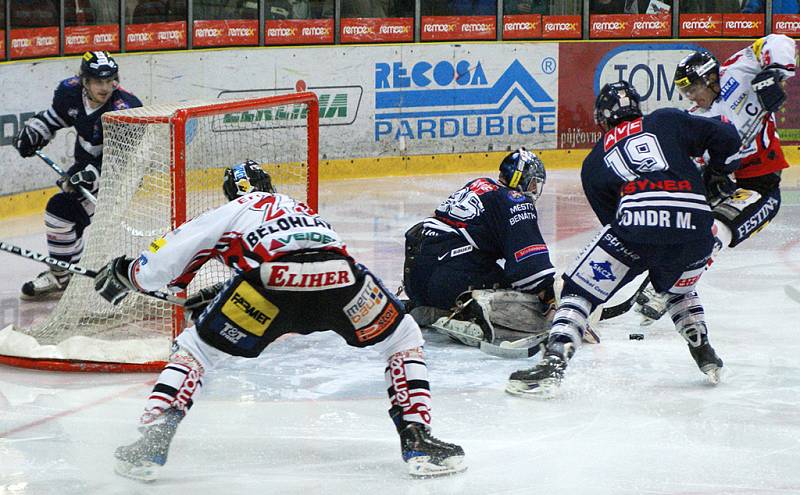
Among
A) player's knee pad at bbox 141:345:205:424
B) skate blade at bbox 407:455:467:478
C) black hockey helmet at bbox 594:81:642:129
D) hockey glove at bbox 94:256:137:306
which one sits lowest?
skate blade at bbox 407:455:467:478

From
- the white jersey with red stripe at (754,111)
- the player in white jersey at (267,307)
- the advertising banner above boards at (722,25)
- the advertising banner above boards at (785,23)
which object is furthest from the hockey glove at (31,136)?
the advertising banner above boards at (785,23)

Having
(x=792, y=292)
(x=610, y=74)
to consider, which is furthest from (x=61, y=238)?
(x=610, y=74)

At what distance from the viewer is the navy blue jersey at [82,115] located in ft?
19.9

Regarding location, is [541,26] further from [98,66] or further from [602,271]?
[602,271]

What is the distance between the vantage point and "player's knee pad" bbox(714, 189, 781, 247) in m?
5.53

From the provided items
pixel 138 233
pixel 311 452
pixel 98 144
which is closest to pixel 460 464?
pixel 311 452

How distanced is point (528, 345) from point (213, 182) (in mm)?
1645

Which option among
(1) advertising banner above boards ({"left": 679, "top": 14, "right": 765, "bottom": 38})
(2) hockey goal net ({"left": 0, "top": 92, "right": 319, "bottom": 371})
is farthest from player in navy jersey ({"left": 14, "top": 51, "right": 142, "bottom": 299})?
(1) advertising banner above boards ({"left": 679, "top": 14, "right": 765, "bottom": 38})

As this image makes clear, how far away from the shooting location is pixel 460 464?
12.0 ft

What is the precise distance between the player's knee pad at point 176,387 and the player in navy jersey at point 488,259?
71.3 inches

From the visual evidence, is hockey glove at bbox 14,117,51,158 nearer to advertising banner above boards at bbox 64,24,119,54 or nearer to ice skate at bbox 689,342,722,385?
advertising banner above boards at bbox 64,24,119,54

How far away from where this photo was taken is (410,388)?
11.8ft

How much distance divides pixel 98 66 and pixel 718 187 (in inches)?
111

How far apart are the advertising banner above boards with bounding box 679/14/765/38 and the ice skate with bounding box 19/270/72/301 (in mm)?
6420
